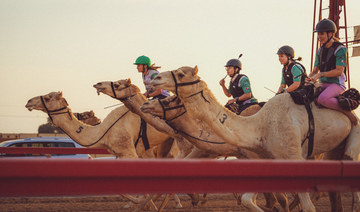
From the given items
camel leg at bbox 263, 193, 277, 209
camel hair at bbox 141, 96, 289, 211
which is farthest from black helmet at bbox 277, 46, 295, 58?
camel leg at bbox 263, 193, 277, 209

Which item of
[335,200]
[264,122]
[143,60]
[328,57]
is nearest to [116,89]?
[143,60]

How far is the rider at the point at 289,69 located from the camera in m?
8.48

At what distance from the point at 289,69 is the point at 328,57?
1.15 meters

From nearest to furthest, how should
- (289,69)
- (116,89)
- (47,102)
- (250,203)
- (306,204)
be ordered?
(306,204) → (250,203) → (289,69) → (116,89) → (47,102)

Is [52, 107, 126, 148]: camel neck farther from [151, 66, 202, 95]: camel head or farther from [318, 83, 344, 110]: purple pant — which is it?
[318, 83, 344, 110]: purple pant

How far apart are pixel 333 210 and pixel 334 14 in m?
25.6

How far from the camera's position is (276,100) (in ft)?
24.5

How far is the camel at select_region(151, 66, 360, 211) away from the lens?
23.0 feet

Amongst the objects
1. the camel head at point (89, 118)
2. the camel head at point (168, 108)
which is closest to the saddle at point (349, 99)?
the camel head at point (168, 108)

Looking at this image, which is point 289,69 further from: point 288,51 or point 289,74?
point 288,51

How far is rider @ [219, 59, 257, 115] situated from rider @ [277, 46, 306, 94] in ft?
2.81

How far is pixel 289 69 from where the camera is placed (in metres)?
8.79

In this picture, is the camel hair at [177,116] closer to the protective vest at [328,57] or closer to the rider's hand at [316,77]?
the rider's hand at [316,77]

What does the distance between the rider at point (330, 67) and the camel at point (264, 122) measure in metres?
0.19
